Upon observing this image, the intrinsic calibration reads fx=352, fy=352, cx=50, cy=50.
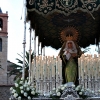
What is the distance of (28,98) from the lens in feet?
35.3

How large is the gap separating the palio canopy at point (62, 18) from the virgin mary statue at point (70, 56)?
480 millimetres

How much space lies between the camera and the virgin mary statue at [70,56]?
12508 millimetres

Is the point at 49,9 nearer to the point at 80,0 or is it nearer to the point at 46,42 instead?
the point at 80,0

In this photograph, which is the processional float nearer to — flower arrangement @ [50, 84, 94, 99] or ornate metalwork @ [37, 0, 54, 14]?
ornate metalwork @ [37, 0, 54, 14]

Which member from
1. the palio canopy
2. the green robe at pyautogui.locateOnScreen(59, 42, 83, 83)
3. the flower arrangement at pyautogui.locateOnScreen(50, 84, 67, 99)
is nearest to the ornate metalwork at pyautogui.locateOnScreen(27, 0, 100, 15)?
the palio canopy

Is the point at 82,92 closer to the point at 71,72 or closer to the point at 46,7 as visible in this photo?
the point at 71,72

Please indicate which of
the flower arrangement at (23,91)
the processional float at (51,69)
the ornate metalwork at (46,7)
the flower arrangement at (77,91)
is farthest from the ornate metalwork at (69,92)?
the ornate metalwork at (46,7)

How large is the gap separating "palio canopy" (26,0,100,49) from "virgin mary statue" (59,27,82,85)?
1.57 feet

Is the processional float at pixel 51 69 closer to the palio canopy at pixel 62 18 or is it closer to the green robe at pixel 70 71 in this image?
the palio canopy at pixel 62 18

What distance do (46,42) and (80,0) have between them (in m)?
4.39

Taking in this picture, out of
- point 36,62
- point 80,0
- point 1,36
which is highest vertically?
point 1,36

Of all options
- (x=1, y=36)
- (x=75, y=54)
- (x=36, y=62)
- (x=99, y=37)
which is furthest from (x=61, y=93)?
(x=1, y=36)

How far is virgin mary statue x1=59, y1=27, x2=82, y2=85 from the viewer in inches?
492

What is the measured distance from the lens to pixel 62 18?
1328 cm
